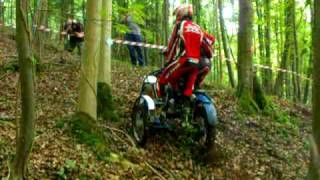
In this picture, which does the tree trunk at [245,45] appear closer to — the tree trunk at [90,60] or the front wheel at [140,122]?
the front wheel at [140,122]

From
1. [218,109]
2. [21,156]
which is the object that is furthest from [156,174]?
[218,109]

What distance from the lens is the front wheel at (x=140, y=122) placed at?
274 inches

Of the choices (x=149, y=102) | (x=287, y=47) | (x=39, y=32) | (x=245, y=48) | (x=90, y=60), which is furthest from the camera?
(x=287, y=47)

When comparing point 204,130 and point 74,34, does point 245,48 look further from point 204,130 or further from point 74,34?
point 74,34

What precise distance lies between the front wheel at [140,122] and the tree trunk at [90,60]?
2.67 ft

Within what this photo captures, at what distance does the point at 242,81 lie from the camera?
988cm

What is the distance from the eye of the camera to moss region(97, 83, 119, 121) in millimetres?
7711

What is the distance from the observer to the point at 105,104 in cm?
780

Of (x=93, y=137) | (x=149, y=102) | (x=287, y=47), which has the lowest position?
(x=93, y=137)

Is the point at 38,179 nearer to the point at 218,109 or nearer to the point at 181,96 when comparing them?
the point at 181,96

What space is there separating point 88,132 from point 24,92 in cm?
199

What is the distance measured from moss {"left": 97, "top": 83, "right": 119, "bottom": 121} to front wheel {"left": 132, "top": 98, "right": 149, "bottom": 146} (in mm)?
522

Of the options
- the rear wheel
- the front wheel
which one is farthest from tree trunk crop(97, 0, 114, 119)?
the rear wheel

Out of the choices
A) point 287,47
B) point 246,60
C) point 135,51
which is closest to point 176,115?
point 246,60
